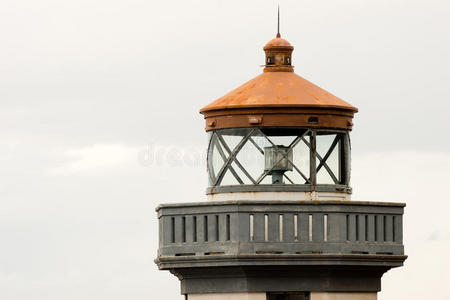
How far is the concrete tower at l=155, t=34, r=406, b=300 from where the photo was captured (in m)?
49.3

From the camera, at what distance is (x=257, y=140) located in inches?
1982

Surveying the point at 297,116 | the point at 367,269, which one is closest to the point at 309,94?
the point at 297,116

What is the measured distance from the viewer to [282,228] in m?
49.3

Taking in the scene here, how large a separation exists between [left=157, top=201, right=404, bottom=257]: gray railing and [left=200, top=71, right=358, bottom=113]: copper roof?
7.12ft

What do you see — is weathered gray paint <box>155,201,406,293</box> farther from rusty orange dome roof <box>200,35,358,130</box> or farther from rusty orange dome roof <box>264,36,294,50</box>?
rusty orange dome roof <box>264,36,294,50</box>

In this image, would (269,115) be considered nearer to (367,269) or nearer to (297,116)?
(297,116)

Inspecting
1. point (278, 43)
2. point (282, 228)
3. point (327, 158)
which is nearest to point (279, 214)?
point (282, 228)

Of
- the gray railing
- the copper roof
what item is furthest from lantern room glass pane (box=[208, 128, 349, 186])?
the gray railing

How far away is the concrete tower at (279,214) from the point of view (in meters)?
49.3

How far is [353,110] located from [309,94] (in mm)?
1044

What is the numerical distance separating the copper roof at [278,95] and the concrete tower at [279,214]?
21 mm

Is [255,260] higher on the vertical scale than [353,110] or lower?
lower

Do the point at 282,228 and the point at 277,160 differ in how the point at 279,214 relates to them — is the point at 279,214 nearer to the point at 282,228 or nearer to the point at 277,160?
the point at 282,228

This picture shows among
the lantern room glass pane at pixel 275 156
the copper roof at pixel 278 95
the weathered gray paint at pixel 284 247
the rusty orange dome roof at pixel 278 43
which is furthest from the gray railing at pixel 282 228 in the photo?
the rusty orange dome roof at pixel 278 43
